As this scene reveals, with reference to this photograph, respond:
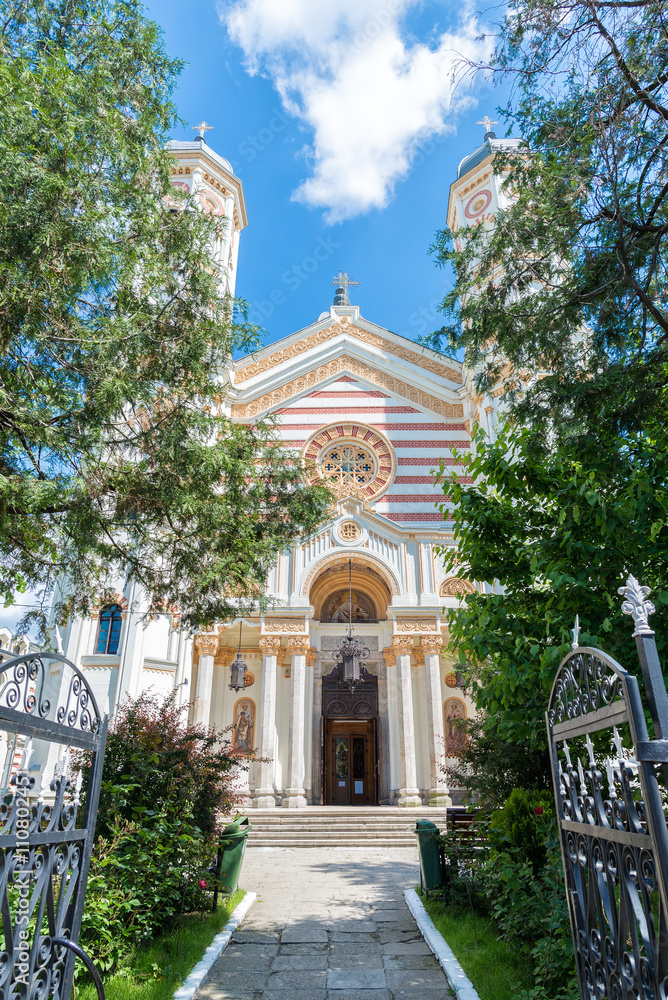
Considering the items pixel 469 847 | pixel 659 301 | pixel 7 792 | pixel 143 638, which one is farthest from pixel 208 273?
pixel 143 638

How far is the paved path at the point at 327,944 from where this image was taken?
17.2 ft

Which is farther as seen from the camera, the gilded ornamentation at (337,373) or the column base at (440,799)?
the gilded ornamentation at (337,373)

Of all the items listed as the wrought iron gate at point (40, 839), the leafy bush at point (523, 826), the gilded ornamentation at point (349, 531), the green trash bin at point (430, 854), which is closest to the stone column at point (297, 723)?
the gilded ornamentation at point (349, 531)

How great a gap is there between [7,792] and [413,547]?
52.5 feet

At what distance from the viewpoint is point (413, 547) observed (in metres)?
A: 18.5

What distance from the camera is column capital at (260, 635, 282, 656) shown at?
57.1ft

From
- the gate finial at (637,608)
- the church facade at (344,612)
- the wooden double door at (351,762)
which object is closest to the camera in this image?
the gate finial at (637,608)

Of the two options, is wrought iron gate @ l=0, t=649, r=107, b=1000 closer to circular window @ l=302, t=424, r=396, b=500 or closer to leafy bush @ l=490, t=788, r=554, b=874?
leafy bush @ l=490, t=788, r=554, b=874

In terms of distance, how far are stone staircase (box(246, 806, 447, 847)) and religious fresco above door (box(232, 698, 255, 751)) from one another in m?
2.46

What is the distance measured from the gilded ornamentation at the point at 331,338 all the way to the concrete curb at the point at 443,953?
16714 millimetres

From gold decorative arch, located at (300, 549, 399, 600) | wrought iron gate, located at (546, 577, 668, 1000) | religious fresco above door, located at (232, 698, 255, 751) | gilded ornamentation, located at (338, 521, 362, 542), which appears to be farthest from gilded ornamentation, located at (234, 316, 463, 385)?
wrought iron gate, located at (546, 577, 668, 1000)

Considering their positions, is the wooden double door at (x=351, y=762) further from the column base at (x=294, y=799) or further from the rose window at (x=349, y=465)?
the rose window at (x=349, y=465)

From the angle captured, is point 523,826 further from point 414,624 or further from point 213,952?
point 414,624

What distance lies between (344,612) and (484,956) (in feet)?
47.0
